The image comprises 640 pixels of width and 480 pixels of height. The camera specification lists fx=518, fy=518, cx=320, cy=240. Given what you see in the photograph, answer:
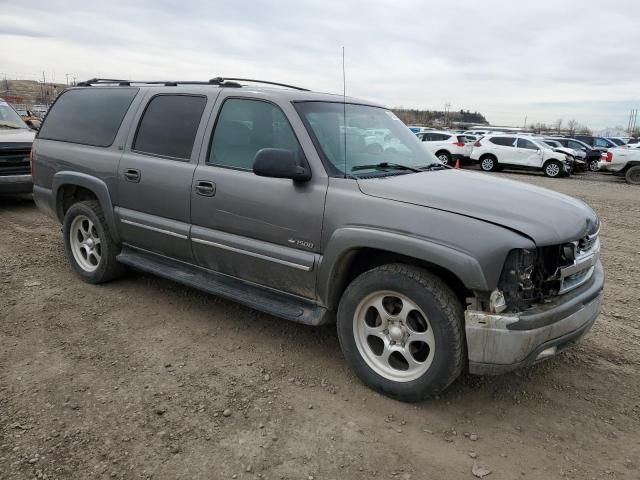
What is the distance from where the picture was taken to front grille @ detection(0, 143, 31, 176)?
807 centimetres

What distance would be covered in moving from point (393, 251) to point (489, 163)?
19624 mm

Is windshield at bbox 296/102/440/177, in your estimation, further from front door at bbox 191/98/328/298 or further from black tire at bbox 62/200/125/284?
black tire at bbox 62/200/125/284

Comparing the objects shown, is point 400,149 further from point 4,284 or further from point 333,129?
point 4,284

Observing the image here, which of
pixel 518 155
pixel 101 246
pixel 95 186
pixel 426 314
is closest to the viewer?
pixel 426 314

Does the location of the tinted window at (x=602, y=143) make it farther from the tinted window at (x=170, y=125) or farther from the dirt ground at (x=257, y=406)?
the tinted window at (x=170, y=125)

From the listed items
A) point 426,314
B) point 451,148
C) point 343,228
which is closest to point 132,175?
point 343,228

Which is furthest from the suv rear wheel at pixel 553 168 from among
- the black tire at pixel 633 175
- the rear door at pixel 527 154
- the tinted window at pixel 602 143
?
the tinted window at pixel 602 143

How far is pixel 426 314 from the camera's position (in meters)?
2.98

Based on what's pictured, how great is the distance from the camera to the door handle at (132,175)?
14.4ft

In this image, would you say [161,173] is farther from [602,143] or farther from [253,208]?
[602,143]

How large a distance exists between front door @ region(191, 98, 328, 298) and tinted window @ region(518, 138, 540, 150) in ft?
62.7

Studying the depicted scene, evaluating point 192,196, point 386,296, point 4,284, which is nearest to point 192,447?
point 386,296

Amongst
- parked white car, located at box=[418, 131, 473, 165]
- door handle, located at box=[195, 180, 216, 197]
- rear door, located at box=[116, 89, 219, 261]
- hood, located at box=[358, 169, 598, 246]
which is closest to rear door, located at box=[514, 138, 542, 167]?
parked white car, located at box=[418, 131, 473, 165]

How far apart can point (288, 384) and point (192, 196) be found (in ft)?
5.29
